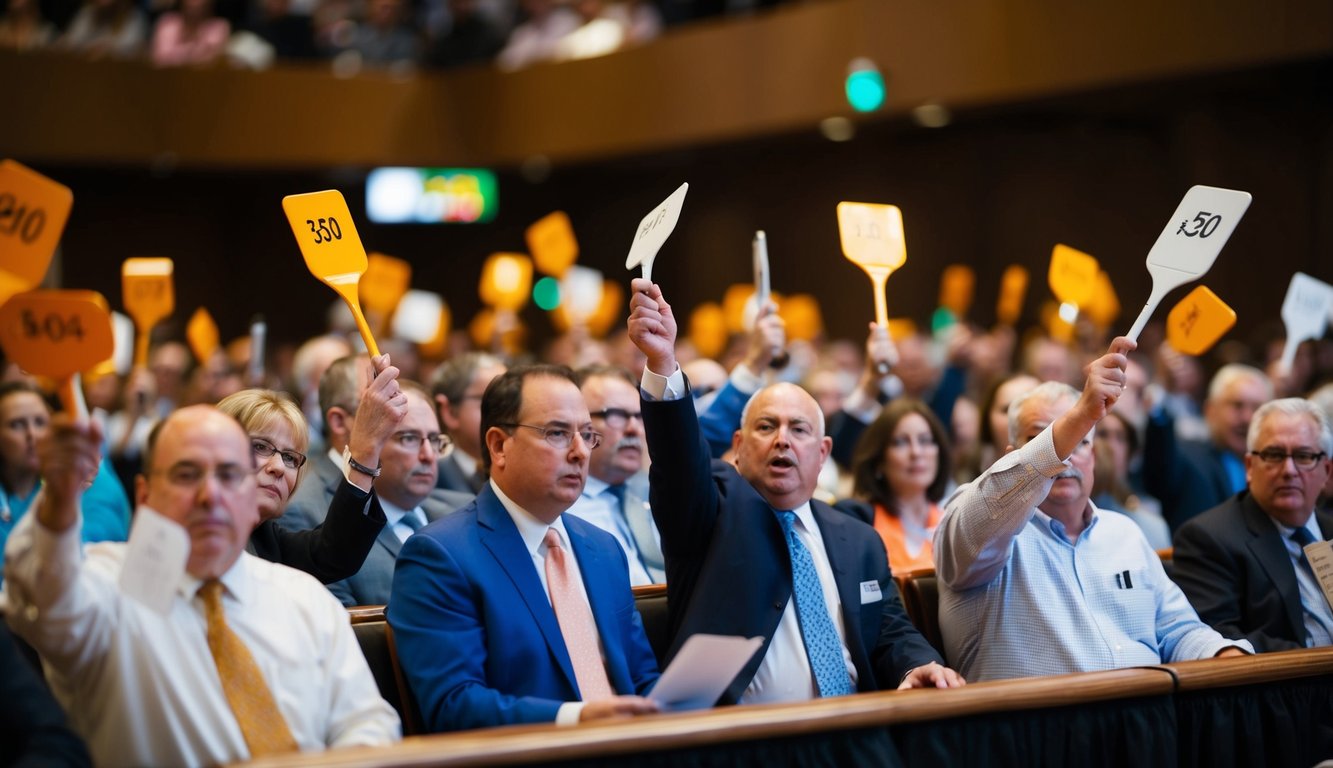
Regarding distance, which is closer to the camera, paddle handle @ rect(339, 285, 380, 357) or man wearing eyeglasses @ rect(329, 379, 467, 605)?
paddle handle @ rect(339, 285, 380, 357)

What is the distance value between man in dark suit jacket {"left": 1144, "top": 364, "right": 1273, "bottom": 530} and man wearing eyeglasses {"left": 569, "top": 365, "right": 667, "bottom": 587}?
7.61ft

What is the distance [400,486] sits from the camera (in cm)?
400

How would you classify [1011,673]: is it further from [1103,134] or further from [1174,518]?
[1103,134]

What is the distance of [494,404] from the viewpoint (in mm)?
3279

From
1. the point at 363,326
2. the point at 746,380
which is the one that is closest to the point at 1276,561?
the point at 746,380

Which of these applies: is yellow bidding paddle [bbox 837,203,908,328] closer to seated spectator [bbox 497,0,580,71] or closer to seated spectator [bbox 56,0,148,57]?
seated spectator [bbox 497,0,580,71]

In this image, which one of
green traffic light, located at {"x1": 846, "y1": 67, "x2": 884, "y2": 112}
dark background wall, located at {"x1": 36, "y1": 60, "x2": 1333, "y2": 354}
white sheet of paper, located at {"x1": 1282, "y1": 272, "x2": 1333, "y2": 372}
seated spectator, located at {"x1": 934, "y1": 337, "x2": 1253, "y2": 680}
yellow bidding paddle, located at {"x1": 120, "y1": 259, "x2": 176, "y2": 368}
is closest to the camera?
seated spectator, located at {"x1": 934, "y1": 337, "x2": 1253, "y2": 680}

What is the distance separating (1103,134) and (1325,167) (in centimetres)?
161

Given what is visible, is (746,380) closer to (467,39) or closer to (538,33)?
(538,33)

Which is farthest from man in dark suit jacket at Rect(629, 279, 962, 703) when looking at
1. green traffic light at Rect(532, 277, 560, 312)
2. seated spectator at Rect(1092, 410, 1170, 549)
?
green traffic light at Rect(532, 277, 560, 312)

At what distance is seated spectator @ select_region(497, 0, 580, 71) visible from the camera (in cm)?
1123

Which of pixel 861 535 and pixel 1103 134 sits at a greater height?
pixel 1103 134

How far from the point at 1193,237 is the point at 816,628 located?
1.55 metres

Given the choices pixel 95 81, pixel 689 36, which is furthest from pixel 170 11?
pixel 689 36
